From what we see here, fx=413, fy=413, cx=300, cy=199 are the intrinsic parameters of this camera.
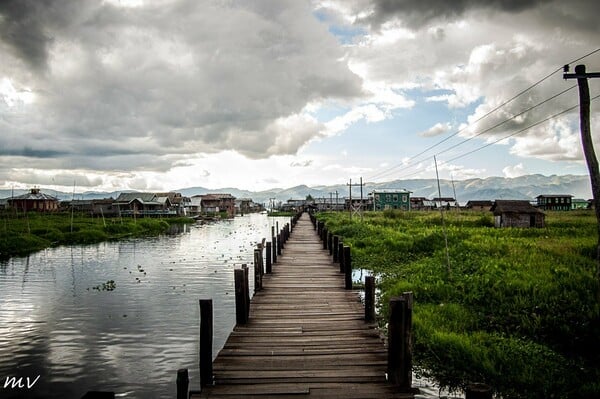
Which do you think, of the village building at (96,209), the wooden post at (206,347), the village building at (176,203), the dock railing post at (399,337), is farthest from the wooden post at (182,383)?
the village building at (176,203)

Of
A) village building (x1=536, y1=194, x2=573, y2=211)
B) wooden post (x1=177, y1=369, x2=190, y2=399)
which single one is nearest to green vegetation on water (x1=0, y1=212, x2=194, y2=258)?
wooden post (x1=177, y1=369, x2=190, y2=399)

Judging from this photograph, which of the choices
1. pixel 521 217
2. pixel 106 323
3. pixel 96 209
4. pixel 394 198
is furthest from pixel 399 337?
pixel 394 198

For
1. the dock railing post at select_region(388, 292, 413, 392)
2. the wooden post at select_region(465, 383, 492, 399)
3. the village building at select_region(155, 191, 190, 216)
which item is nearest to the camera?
the wooden post at select_region(465, 383, 492, 399)

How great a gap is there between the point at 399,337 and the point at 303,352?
2.08 m

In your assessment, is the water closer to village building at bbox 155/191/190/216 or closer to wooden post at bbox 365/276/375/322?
wooden post at bbox 365/276/375/322

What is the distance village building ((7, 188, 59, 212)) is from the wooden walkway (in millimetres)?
93261

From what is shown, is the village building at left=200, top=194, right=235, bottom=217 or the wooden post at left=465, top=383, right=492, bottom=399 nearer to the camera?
the wooden post at left=465, top=383, right=492, bottom=399

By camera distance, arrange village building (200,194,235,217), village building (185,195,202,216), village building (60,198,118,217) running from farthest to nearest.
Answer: village building (200,194,235,217) → village building (185,195,202,216) → village building (60,198,118,217)

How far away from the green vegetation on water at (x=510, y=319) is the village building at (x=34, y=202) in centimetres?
9357

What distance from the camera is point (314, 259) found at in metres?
21.7

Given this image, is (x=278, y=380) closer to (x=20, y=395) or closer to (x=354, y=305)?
(x=354, y=305)

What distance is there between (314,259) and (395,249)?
5212mm

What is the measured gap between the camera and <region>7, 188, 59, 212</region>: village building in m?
88.3

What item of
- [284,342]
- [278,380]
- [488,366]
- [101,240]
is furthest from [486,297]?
[101,240]
